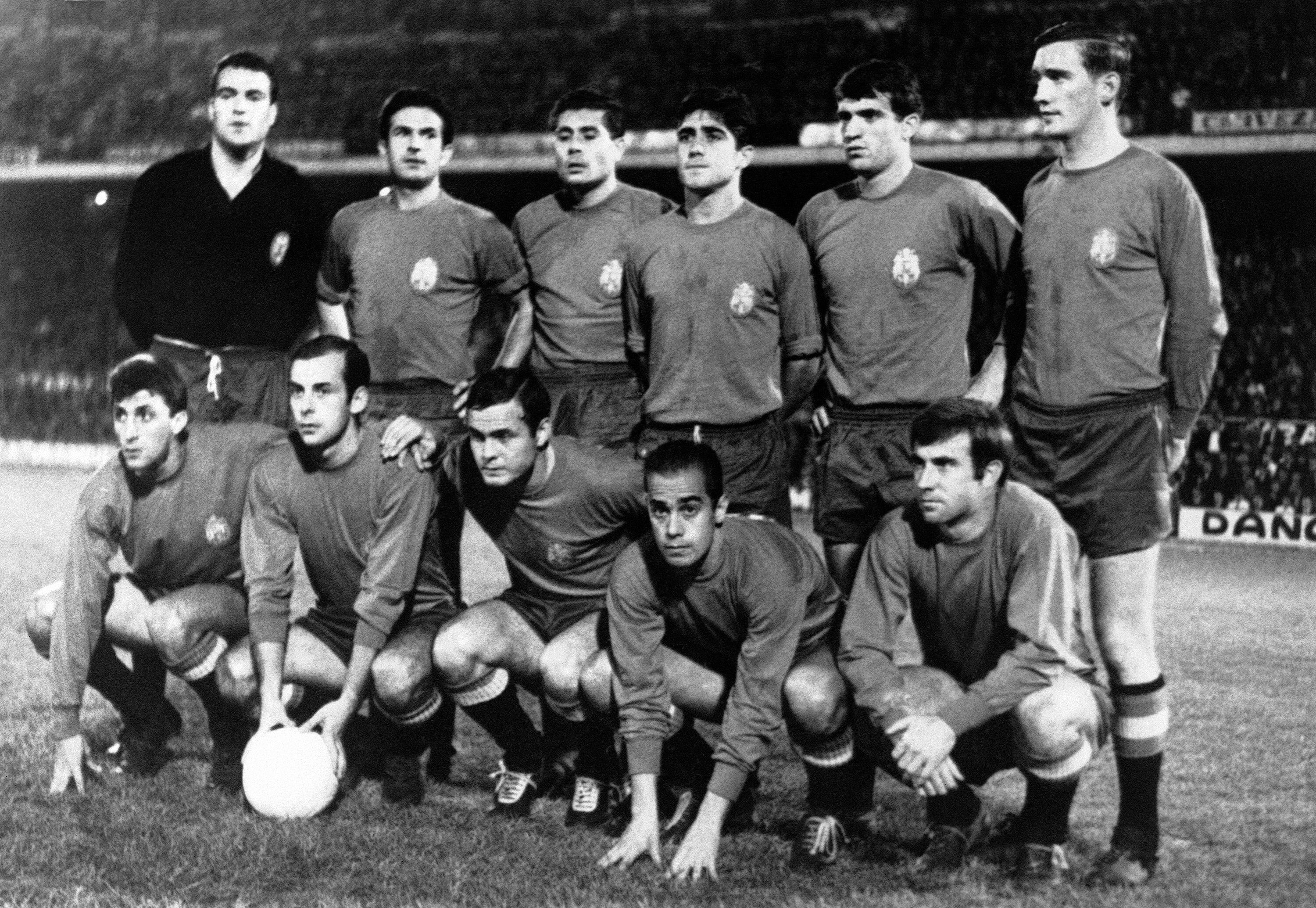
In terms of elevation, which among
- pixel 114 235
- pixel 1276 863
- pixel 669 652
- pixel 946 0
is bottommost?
pixel 1276 863

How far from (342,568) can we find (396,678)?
0.36m

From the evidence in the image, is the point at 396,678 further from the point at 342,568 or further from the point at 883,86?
the point at 883,86

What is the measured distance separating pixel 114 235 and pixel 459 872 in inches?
510

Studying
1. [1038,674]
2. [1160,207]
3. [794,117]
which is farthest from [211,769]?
[794,117]

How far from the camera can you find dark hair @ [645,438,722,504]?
3027mm

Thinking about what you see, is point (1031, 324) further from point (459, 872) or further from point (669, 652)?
point (459, 872)

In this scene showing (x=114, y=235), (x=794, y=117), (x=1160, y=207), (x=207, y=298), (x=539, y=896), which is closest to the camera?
(x=539, y=896)

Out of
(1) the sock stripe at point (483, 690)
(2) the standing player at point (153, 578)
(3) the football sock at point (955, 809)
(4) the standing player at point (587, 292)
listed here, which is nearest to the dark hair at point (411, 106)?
(4) the standing player at point (587, 292)

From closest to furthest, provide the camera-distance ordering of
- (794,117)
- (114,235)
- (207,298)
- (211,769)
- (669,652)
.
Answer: (669,652), (211,769), (207,298), (794,117), (114,235)

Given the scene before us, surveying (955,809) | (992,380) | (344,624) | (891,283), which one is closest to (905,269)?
(891,283)

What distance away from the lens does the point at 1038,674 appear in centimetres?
289

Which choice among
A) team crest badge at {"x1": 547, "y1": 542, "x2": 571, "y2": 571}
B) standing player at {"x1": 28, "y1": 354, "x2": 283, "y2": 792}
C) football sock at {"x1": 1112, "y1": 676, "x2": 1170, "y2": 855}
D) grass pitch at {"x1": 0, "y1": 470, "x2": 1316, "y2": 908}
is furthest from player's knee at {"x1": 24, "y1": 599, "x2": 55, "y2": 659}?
football sock at {"x1": 1112, "y1": 676, "x2": 1170, "y2": 855}

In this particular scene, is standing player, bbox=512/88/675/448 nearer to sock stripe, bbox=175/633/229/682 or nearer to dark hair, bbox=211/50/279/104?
dark hair, bbox=211/50/279/104

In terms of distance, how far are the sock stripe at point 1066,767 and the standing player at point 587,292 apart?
1573 mm
